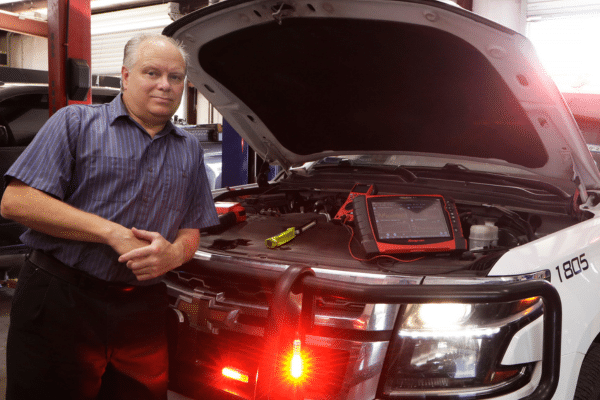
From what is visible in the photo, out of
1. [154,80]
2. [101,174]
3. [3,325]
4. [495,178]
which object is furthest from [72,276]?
[3,325]

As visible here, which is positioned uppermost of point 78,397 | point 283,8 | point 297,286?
point 283,8

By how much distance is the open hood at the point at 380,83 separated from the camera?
1651 millimetres

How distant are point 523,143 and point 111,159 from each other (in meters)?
1.61

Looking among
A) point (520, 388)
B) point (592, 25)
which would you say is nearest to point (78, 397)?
point (520, 388)

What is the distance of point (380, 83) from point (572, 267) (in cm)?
110

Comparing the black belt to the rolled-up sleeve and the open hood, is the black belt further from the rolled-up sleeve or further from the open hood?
the open hood

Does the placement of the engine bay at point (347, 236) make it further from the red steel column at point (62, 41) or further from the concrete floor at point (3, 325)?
the red steel column at point (62, 41)

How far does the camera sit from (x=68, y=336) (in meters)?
1.42

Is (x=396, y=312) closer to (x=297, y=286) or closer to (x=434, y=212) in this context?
(x=297, y=286)

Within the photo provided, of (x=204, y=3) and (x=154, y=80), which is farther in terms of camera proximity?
(x=204, y=3)

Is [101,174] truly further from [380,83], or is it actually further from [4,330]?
[4,330]

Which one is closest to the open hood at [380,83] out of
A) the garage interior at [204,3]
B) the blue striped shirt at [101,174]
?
the garage interior at [204,3]

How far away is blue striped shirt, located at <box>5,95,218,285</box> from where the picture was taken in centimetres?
138

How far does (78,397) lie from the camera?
147 centimetres
